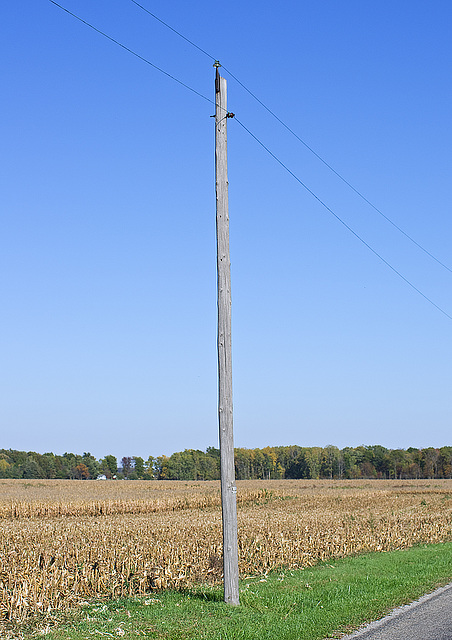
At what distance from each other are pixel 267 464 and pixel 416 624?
556 ft

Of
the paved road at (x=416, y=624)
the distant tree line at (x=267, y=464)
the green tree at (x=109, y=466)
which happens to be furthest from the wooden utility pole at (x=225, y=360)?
the green tree at (x=109, y=466)

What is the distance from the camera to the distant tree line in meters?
158

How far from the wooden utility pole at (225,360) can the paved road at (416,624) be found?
7.96 feet

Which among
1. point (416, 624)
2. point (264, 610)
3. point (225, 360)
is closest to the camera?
point (416, 624)

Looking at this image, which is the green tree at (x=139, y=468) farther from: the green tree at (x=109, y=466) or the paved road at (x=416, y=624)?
the paved road at (x=416, y=624)

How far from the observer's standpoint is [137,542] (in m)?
14.8

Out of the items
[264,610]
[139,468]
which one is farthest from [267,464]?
[264,610]

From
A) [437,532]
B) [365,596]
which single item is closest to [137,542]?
[365,596]

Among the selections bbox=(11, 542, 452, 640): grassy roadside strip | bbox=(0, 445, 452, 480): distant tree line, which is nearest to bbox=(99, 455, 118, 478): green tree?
bbox=(0, 445, 452, 480): distant tree line

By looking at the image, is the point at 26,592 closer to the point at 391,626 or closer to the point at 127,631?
the point at 127,631

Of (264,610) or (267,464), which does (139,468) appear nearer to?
(267,464)

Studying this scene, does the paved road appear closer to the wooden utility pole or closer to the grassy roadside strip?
the grassy roadside strip

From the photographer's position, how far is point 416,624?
9.16m

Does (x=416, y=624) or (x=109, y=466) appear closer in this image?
(x=416, y=624)
